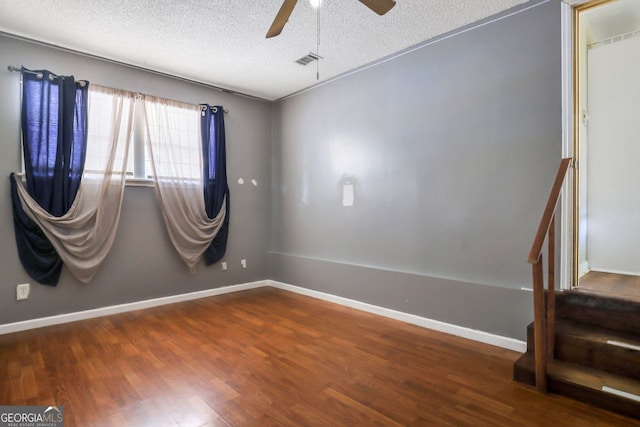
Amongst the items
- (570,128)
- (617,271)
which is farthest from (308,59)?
(617,271)

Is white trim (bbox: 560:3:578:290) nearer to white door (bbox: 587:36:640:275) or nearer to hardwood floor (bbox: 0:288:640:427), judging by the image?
hardwood floor (bbox: 0:288:640:427)

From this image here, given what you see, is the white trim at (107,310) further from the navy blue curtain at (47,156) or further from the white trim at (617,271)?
the white trim at (617,271)

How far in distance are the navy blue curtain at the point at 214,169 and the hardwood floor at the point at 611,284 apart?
383 centimetres

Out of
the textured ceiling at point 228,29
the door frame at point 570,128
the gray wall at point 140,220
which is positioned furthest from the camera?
the gray wall at point 140,220

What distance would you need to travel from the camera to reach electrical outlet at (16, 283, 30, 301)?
305cm

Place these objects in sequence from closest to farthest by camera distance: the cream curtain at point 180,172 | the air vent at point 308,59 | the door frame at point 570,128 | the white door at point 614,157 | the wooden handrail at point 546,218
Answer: the wooden handrail at point 546,218 → the door frame at point 570,128 → the white door at point 614,157 → the air vent at point 308,59 → the cream curtain at point 180,172

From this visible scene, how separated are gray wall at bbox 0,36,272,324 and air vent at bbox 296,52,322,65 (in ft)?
4.67

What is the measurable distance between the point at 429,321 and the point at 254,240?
2.74 m

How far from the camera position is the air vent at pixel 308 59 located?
3.43 meters

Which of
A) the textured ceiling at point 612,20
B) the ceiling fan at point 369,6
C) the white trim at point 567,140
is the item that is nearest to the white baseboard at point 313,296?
the white trim at point 567,140

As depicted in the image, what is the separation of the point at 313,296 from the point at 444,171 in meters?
2.30

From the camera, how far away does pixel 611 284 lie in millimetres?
2693

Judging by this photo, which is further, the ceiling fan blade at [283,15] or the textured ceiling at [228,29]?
the textured ceiling at [228,29]

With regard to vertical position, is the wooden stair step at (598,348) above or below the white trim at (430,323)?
above
